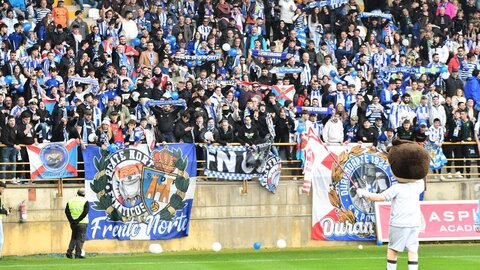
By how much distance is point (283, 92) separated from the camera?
3238cm

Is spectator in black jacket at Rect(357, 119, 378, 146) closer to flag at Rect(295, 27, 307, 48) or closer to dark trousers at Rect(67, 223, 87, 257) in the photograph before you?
flag at Rect(295, 27, 307, 48)

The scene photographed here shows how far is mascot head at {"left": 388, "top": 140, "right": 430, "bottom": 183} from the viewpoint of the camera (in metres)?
18.7

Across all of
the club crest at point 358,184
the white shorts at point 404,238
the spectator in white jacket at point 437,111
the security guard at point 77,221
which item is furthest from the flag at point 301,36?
the white shorts at point 404,238

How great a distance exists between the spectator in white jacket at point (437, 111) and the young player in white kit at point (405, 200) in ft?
45.6

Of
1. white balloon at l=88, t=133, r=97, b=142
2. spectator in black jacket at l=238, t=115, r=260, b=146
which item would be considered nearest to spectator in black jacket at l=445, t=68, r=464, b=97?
spectator in black jacket at l=238, t=115, r=260, b=146

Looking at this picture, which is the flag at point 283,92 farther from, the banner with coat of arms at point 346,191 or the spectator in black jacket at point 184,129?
the spectator in black jacket at point 184,129

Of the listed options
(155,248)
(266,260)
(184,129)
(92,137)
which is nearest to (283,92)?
(184,129)

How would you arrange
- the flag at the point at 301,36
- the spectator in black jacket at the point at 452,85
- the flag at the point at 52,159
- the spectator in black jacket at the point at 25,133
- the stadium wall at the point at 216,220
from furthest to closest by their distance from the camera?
1. the flag at the point at 301,36
2. the spectator in black jacket at the point at 452,85
3. the stadium wall at the point at 216,220
4. the flag at the point at 52,159
5. the spectator in black jacket at the point at 25,133

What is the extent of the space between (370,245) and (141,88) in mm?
7197

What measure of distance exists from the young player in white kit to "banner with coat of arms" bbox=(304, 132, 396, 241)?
12424 millimetres

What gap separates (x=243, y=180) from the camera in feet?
→ 102

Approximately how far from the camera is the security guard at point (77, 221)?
2738 cm

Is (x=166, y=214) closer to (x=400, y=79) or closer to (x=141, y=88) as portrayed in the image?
(x=141, y=88)

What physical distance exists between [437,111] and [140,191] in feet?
26.8
